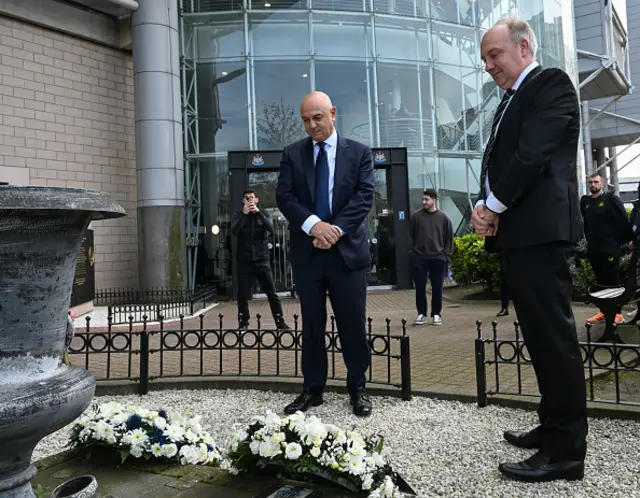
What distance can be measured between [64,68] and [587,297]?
538 inches

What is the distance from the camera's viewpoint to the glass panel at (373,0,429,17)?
15.8 metres

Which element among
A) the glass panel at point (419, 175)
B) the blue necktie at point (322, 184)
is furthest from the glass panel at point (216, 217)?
the blue necktie at point (322, 184)

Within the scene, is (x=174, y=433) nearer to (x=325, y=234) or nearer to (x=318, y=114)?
(x=325, y=234)

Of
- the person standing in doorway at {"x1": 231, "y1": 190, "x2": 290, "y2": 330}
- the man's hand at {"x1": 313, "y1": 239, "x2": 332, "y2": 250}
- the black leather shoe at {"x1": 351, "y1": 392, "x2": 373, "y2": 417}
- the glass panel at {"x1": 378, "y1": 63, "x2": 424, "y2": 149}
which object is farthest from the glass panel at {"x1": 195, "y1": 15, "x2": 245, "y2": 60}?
the black leather shoe at {"x1": 351, "y1": 392, "x2": 373, "y2": 417}

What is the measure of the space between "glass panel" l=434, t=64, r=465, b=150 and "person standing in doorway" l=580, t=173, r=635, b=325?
28.6ft

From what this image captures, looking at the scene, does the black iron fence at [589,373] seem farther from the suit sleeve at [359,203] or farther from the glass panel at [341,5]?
→ the glass panel at [341,5]

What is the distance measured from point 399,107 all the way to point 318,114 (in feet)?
41.2

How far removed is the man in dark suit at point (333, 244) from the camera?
399 centimetres

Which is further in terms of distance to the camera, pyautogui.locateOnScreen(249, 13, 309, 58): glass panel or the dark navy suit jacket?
pyautogui.locateOnScreen(249, 13, 309, 58): glass panel

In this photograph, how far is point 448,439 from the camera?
3439 mm

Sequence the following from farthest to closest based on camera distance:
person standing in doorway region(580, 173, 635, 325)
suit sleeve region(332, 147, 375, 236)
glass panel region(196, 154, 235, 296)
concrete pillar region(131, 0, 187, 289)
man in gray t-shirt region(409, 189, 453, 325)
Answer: glass panel region(196, 154, 235, 296) < concrete pillar region(131, 0, 187, 289) < man in gray t-shirt region(409, 189, 453, 325) < person standing in doorway region(580, 173, 635, 325) < suit sleeve region(332, 147, 375, 236)

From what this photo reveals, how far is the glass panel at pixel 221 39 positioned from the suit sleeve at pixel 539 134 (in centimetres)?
1379

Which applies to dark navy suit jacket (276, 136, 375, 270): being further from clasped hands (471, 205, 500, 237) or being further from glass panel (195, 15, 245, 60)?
glass panel (195, 15, 245, 60)

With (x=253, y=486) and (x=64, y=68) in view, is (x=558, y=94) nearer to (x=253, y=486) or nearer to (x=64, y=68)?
(x=253, y=486)
